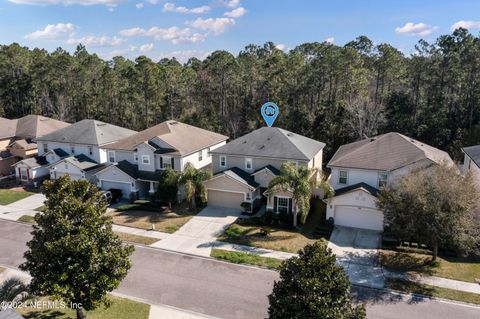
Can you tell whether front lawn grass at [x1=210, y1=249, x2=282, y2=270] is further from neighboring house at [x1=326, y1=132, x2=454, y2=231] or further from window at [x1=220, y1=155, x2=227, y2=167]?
window at [x1=220, y1=155, x2=227, y2=167]

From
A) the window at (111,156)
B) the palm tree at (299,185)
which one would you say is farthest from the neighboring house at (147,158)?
the palm tree at (299,185)

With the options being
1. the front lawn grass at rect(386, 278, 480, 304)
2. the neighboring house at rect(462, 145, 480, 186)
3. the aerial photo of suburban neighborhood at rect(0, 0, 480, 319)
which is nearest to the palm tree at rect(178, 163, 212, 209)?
the aerial photo of suburban neighborhood at rect(0, 0, 480, 319)

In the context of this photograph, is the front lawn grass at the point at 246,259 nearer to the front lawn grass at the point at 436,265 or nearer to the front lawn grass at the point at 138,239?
the front lawn grass at the point at 138,239

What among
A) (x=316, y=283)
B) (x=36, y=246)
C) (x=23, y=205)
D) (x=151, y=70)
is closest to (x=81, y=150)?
(x=23, y=205)

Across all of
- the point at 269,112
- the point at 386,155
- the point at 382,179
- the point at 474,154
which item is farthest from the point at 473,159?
the point at 269,112

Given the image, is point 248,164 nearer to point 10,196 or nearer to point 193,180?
point 193,180

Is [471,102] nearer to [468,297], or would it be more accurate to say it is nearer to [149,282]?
[468,297]
